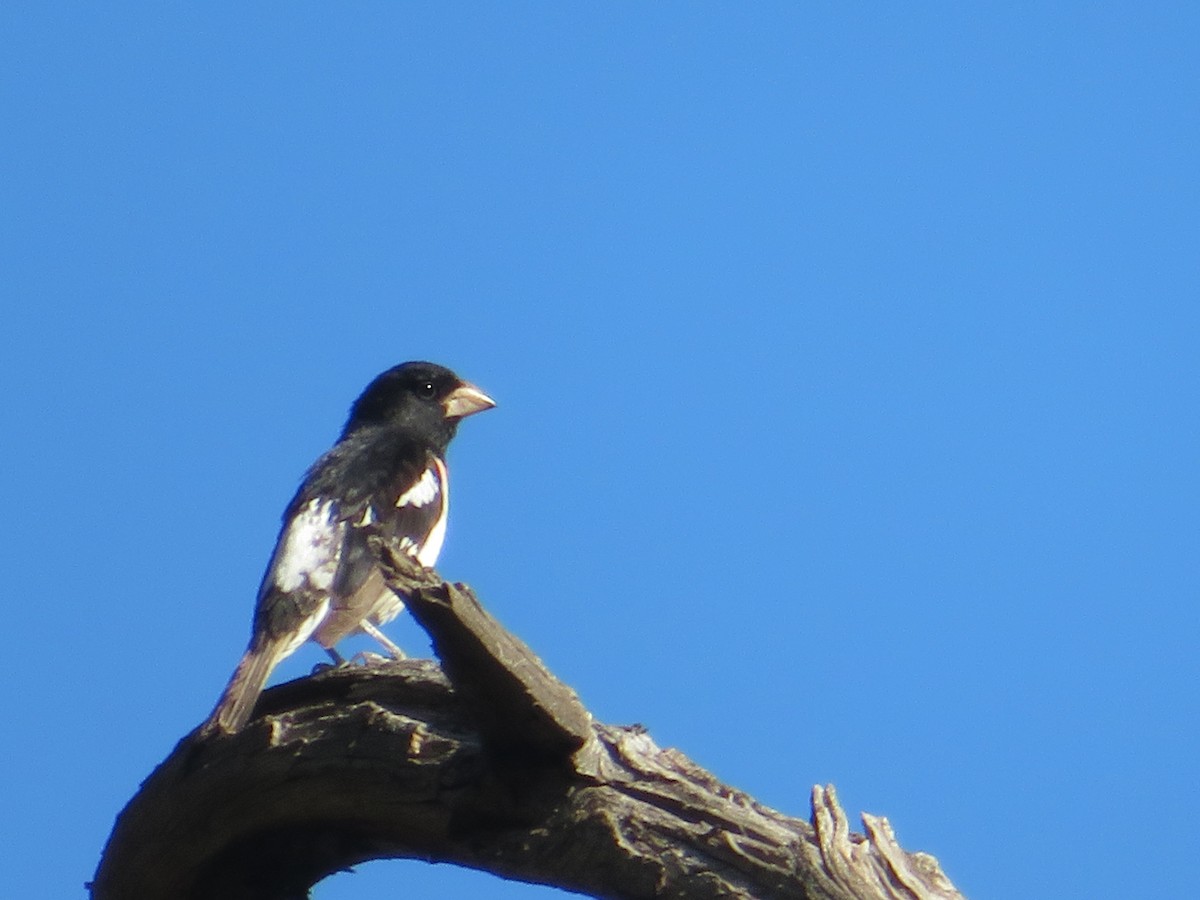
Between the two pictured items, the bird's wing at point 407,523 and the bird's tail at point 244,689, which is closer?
the bird's tail at point 244,689

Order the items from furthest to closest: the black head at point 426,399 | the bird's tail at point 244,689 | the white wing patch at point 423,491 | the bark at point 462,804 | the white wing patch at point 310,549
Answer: the black head at point 426,399
the white wing patch at point 423,491
the white wing patch at point 310,549
the bird's tail at point 244,689
the bark at point 462,804

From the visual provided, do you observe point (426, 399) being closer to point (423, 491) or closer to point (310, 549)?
point (423, 491)

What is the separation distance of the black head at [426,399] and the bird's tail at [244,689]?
2.57m

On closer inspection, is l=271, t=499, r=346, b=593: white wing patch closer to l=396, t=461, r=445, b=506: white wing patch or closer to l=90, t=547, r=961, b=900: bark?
l=396, t=461, r=445, b=506: white wing patch

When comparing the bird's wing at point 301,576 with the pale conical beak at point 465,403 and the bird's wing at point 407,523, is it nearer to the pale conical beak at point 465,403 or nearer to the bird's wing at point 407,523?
the bird's wing at point 407,523

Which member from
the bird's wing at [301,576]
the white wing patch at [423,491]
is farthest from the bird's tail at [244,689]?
the white wing patch at [423,491]

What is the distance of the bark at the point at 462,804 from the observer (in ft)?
13.7

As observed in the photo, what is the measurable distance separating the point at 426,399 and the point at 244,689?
11.2 feet

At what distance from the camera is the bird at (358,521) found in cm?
667

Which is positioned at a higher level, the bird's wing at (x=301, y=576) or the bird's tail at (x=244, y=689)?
the bird's wing at (x=301, y=576)

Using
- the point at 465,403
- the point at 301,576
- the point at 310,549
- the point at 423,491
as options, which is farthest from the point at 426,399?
the point at 301,576

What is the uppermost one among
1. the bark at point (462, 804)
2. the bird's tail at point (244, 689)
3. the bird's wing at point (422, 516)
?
the bird's wing at point (422, 516)

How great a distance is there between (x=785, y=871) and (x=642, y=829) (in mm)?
455

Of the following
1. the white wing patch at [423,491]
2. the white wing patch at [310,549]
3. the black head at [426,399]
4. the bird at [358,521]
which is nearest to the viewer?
the bird at [358,521]
